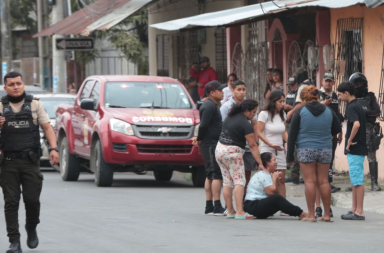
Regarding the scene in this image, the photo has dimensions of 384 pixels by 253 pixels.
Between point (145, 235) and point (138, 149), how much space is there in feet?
17.7

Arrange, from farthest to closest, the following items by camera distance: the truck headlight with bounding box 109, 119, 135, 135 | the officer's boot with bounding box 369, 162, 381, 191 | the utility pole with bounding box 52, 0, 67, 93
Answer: the utility pole with bounding box 52, 0, 67, 93 < the truck headlight with bounding box 109, 119, 135, 135 < the officer's boot with bounding box 369, 162, 381, 191

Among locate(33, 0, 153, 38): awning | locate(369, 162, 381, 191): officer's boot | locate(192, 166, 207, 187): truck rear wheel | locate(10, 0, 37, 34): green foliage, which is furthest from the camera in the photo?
locate(10, 0, 37, 34): green foliage

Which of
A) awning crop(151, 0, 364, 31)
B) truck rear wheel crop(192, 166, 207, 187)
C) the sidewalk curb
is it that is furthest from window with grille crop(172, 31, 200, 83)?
the sidewalk curb

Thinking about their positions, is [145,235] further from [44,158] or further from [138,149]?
[44,158]

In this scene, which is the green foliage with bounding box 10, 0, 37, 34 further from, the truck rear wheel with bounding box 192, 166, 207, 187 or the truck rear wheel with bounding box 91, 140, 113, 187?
the truck rear wheel with bounding box 192, 166, 207, 187

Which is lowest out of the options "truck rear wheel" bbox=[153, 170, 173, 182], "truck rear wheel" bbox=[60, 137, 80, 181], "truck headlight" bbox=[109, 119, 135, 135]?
"truck rear wheel" bbox=[153, 170, 173, 182]

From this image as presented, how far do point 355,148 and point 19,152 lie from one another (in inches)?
169

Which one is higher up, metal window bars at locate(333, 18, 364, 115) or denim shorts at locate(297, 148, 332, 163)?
metal window bars at locate(333, 18, 364, 115)

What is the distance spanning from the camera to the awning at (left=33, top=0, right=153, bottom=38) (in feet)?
69.3

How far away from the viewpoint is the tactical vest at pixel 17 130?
8.58 m

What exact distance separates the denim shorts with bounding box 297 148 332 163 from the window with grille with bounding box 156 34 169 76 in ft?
54.7

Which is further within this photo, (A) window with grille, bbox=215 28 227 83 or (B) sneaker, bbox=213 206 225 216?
(A) window with grille, bbox=215 28 227 83

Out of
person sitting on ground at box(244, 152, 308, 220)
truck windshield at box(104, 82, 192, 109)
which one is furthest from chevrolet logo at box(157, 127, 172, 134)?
person sitting on ground at box(244, 152, 308, 220)

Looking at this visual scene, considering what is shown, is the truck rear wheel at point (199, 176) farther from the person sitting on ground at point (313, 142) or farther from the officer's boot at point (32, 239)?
the officer's boot at point (32, 239)
